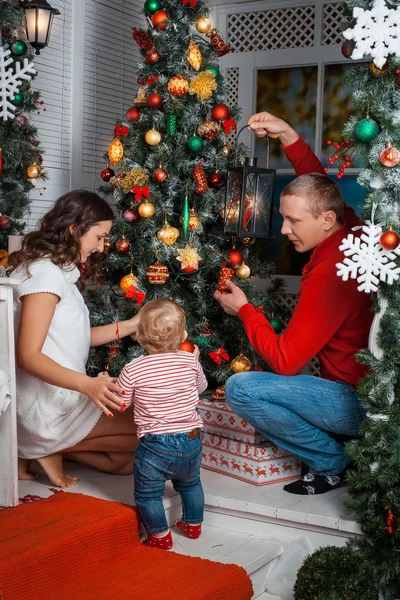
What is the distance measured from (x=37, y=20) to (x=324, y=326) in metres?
2.10

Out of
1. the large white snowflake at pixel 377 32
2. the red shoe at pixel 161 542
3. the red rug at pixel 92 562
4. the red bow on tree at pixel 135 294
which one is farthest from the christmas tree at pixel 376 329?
the red bow on tree at pixel 135 294

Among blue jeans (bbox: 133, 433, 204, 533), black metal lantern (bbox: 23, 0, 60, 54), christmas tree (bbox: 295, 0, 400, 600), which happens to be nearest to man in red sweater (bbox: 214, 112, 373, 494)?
christmas tree (bbox: 295, 0, 400, 600)

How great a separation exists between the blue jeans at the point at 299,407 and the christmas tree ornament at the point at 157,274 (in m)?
0.74

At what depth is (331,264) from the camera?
3.29 meters

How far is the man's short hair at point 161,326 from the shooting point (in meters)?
2.95

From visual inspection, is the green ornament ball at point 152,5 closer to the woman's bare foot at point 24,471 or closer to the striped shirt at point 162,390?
the striped shirt at point 162,390

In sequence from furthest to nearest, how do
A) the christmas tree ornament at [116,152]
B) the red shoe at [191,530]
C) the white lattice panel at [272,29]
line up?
1. the white lattice panel at [272,29]
2. the christmas tree ornament at [116,152]
3. the red shoe at [191,530]

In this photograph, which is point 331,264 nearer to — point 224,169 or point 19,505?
point 224,169

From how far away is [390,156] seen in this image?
9.27ft

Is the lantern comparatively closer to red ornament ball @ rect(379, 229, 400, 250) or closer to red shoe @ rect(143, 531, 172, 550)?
red ornament ball @ rect(379, 229, 400, 250)

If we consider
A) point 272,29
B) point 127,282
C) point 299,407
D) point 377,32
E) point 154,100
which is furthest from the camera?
point 272,29

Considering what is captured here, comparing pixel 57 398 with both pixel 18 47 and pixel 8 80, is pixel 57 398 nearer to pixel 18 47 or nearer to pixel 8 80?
pixel 8 80

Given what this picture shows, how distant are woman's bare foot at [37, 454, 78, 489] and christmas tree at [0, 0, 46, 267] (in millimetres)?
972

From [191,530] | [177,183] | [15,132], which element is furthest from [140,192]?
[191,530]
